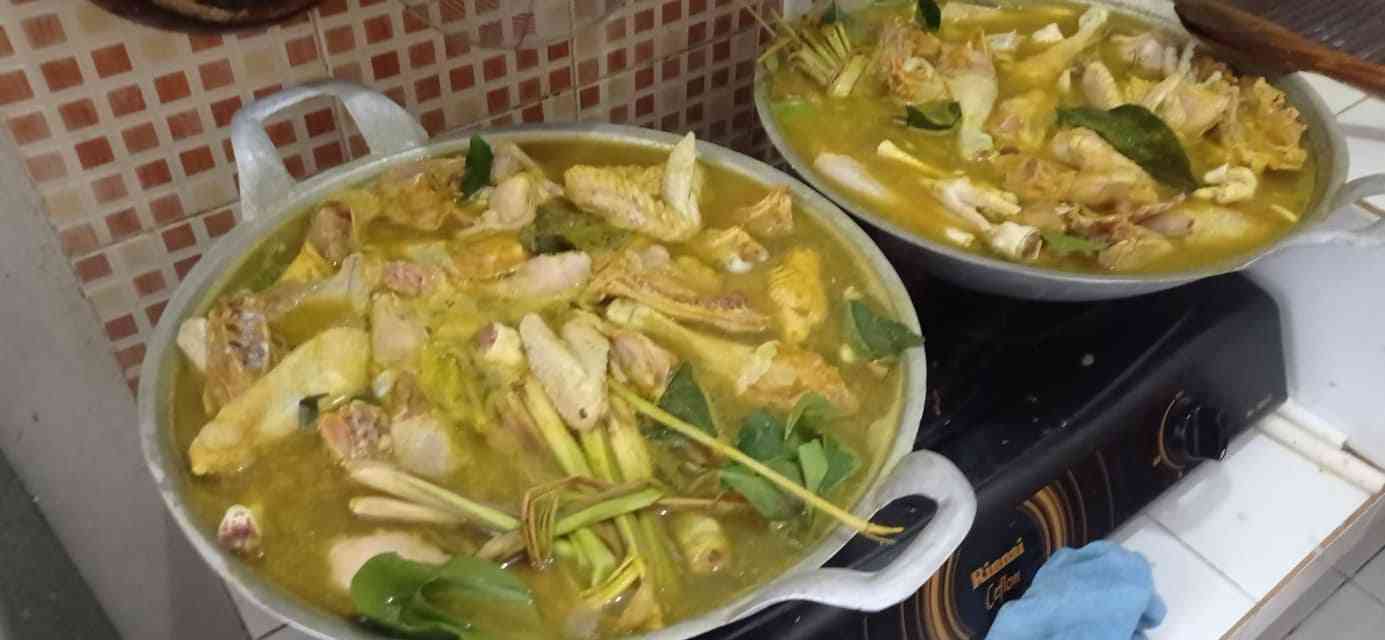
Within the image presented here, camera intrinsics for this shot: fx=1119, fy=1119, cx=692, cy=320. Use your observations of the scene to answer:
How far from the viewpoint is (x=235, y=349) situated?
0.74m

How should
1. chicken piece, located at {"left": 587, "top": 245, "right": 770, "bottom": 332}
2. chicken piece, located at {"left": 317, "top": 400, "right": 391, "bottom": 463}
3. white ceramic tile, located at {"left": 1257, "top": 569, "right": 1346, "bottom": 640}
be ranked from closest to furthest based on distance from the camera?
chicken piece, located at {"left": 317, "top": 400, "right": 391, "bottom": 463} < chicken piece, located at {"left": 587, "top": 245, "right": 770, "bottom": 332} < white ceramic tile, located at {"left": 1257, "top": 569, "right": 1346, "bottom": 640}

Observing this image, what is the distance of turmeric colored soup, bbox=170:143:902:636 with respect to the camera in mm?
669

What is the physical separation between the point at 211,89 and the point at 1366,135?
1099 mm

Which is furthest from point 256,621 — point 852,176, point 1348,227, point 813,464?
point 1348,227

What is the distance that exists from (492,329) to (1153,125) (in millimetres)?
637

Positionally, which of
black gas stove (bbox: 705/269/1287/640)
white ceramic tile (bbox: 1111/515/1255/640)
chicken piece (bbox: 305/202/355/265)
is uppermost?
chicken piece (bbox: 305/202/355/265)

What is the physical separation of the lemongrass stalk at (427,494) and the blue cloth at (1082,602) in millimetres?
427

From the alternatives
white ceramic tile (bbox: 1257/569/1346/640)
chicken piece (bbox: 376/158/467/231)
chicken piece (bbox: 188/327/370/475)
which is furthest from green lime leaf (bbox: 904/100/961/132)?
white ceramic tile (bbox: 1257/569/1346/640)

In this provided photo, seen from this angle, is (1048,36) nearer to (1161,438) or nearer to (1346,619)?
(1161,438)

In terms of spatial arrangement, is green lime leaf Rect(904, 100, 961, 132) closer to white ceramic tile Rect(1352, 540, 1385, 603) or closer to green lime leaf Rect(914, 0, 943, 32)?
green lime leaf Rect(914, 0, 943, 32)

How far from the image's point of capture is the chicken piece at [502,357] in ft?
2.55

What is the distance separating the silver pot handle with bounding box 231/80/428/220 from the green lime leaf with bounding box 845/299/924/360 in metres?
0.38

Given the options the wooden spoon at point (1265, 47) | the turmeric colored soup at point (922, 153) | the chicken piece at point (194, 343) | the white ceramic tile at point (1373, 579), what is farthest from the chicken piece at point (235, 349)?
the white ceramic tile at point (1373, 579)

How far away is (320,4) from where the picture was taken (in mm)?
877
